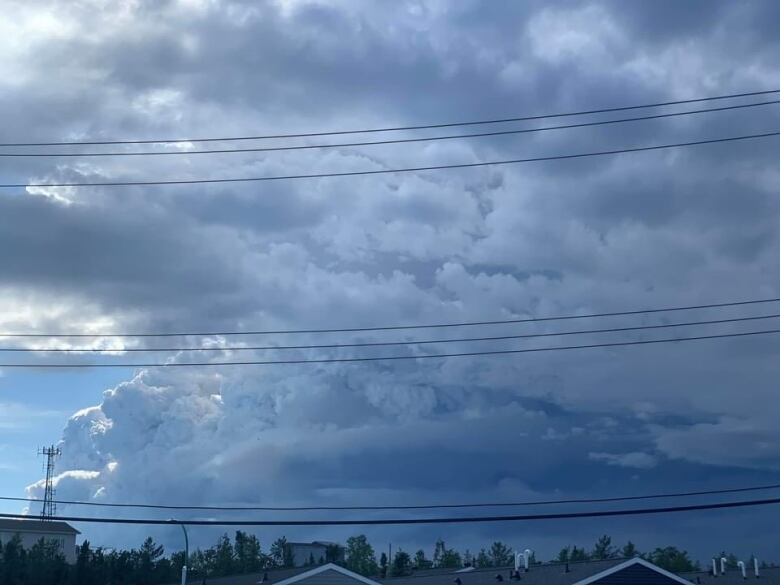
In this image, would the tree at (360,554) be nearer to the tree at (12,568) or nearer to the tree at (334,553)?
the tree at (334,553)

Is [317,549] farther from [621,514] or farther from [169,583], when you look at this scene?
[621,514]

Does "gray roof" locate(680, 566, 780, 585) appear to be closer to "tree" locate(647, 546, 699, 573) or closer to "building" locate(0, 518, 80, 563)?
"tree" locate(647, 546, 699, 573)

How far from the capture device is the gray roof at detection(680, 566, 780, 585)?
59.4 m

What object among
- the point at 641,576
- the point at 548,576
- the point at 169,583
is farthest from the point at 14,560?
the point at 641,576

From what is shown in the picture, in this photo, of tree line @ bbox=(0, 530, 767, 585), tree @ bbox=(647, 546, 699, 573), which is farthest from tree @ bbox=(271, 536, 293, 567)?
tree @ bbox=(647, 546, 699, 573)

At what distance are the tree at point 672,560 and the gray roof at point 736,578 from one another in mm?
24423

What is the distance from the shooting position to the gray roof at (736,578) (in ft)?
195

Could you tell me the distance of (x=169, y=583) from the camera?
66.6 metres

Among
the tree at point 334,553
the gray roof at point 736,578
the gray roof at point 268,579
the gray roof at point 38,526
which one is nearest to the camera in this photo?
the gray roof at point 268,579

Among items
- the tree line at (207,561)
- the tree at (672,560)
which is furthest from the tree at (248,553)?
the tree at (672,560)

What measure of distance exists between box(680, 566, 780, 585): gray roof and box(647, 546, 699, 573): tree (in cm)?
2442

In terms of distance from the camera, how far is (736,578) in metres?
61.8

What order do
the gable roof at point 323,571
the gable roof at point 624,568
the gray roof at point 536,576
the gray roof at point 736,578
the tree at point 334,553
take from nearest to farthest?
the gable roof at point 624,568 → the gable roof at point 323,571 → the gray roof at point 536,576 → the gray roof at point 736,578 → the tree at point 334,553

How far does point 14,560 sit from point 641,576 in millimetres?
36657
